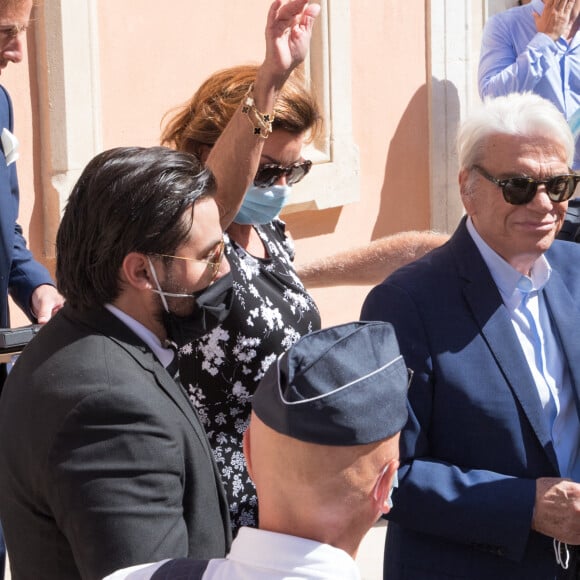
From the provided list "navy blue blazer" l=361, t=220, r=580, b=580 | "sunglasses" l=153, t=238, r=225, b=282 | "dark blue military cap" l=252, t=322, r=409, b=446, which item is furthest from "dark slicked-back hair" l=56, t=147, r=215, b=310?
"navy blue blazer" l=361, t=220, r=580, b=580

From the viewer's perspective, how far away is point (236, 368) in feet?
10.1

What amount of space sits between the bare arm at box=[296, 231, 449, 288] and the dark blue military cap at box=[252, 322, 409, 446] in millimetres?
2216

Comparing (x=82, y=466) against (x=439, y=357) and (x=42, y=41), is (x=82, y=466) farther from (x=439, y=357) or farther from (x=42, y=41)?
(x=42, y=41)

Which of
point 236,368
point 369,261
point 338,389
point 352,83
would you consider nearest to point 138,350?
point 338,389

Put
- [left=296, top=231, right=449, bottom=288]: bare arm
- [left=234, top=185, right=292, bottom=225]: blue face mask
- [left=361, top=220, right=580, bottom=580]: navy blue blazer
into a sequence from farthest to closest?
[left=296, top=231, right=449, bottom=288]: bare arm → [left=234, top=185, right=292, bottom=225]: blue face mask → [left=361, top=220, right=580, bottom=580]: navy blue blazer

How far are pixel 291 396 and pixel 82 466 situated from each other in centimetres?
53

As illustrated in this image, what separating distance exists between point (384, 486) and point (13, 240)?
7.33ft

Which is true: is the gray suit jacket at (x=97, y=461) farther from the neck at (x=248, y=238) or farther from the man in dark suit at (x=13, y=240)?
the man in dark suit at (x=13, y=240)

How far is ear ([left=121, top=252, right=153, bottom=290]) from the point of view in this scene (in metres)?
2.34

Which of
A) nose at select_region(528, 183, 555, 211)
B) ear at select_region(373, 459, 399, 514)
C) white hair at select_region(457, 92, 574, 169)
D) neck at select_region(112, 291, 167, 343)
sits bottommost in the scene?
ear at select_region(373, 459, 399, 514)

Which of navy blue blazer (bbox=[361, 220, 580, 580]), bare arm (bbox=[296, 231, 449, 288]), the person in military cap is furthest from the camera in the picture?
bare arm (bbox=[296, 231, 449, 288])

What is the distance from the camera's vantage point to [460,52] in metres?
7.68

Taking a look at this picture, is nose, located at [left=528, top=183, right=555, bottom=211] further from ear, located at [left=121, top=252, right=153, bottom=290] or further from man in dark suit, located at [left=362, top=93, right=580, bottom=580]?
ear, located at [left=121, top=252, right=153, bottom=290]

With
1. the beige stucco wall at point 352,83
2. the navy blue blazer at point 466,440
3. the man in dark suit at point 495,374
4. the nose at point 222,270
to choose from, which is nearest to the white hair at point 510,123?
the man in dark suit at point 495,374
